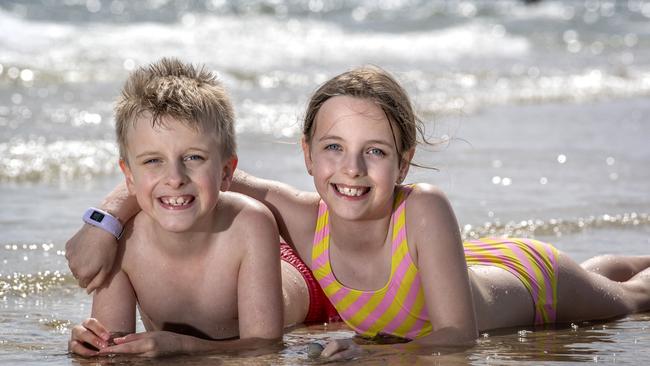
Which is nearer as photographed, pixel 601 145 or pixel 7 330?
pixel 7 330

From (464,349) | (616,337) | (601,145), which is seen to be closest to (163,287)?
(464,349)

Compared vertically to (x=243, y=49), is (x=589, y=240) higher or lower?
lower

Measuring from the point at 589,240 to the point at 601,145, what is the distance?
9.47 ft

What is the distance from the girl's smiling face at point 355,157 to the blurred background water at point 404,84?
51 cm

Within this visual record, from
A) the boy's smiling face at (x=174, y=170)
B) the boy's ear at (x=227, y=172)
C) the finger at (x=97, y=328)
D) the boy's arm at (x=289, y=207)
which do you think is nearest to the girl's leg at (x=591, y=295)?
the boy's arm at (x=289, y=207)

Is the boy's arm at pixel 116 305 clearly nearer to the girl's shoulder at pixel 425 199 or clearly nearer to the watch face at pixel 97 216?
the watch face at pixel 97 216

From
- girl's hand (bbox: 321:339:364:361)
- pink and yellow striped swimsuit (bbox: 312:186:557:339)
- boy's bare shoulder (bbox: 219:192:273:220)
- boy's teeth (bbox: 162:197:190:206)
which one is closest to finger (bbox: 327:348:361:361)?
girl's hand (bbox: 321:339:364:361)

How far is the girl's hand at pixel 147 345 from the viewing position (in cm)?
328

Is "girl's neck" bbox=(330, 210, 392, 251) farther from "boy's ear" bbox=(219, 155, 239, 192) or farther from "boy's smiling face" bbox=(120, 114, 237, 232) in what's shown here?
"boy's smiling face" bbox=(120, 114, 237, 232)

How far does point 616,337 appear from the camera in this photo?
12.5 feet

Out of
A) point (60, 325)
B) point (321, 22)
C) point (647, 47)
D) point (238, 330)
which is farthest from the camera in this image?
point (321, 22)

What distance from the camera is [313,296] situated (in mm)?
4129

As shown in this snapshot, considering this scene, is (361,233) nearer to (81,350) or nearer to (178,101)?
(178,101)

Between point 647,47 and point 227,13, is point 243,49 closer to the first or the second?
point 227,13
